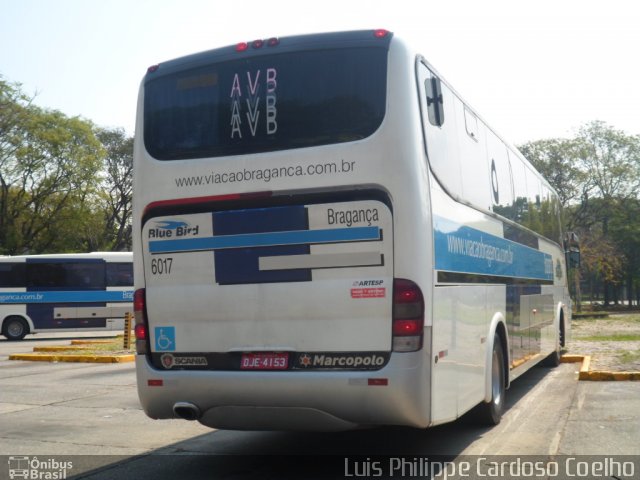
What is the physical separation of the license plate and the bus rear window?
1744 mm

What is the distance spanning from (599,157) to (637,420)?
181 ft

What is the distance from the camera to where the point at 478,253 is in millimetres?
8094

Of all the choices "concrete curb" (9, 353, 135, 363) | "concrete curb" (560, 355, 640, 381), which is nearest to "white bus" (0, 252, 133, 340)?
"concrete curb" (9, 353, 135, 363)

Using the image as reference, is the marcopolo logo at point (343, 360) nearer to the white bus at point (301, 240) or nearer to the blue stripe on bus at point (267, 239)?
the white bus at point (301, 240)

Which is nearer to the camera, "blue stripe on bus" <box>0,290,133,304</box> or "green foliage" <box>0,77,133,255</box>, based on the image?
"blue stripe on bus" <box>0,290,133,304</box>

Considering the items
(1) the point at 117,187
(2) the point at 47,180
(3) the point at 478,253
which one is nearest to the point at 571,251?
(3) the point at 478,253

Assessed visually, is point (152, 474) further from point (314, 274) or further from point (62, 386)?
point (62, 386)

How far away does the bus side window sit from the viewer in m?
6.91

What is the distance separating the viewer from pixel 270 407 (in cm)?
640

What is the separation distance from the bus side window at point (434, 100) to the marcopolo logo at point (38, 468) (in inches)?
177

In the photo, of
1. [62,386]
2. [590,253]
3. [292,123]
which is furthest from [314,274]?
[590,253]

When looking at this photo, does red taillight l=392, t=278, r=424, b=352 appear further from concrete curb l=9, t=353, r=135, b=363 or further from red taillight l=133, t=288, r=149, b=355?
concrete curb l=9, t=353, r=135, b=363

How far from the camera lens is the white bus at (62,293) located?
29375 millimetres

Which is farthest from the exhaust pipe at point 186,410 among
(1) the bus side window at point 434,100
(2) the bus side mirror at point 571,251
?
(2) the bus side mirror at point 571,251
